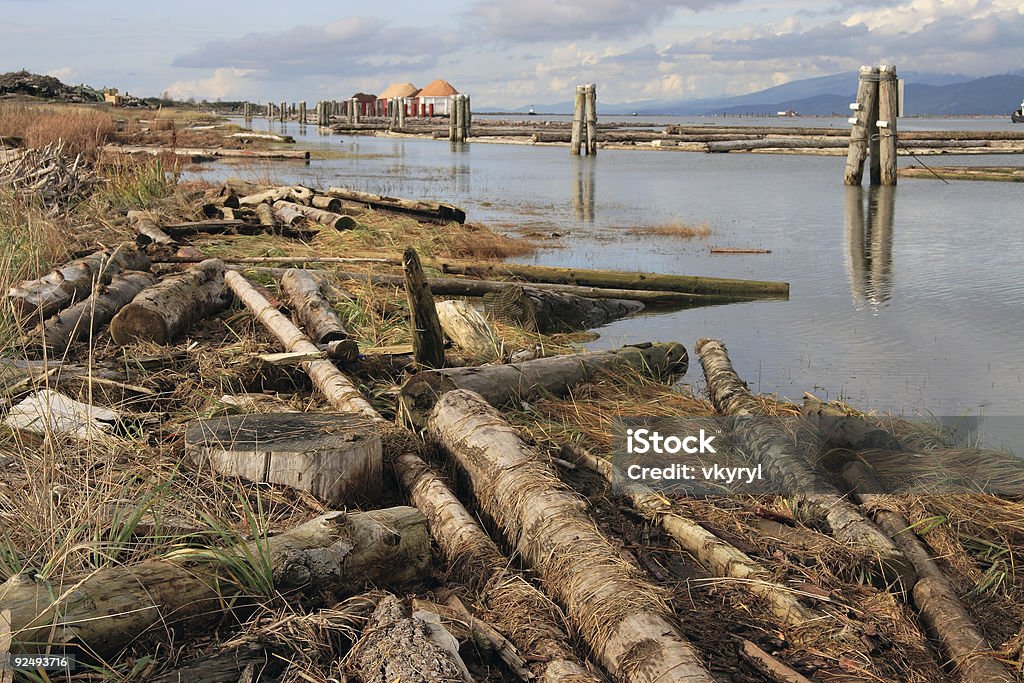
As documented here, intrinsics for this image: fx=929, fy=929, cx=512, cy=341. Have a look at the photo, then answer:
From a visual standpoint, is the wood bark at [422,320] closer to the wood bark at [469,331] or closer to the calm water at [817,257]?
the wood bark at [469,331]

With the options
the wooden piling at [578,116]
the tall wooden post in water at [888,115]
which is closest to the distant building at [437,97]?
the wooden piling at [578,116]

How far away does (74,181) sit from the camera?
40.0ft

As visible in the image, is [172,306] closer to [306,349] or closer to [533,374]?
[306,349]

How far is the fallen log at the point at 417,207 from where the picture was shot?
1328 cm

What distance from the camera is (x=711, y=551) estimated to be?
3869mm

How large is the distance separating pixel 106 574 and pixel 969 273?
10.9 meters

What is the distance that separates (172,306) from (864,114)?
17.0 meters

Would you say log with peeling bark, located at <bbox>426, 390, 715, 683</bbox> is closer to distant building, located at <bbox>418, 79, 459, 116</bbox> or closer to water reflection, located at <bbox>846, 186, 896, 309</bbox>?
water reflection, located at <bbox>846, 186, 896, 309</bbox>

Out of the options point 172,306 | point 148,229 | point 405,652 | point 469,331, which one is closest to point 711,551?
point 405,652

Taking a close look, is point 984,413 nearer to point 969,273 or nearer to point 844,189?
point 969,273

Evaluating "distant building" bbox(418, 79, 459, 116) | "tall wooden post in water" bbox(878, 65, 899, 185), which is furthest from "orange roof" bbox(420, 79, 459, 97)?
"tall wooden post in water" bbox(878, 65, 899, 185)

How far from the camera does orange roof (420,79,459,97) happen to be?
91.2 meters

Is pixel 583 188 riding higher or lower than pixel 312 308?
higher

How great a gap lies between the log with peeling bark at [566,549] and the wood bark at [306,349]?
1.95 ft
